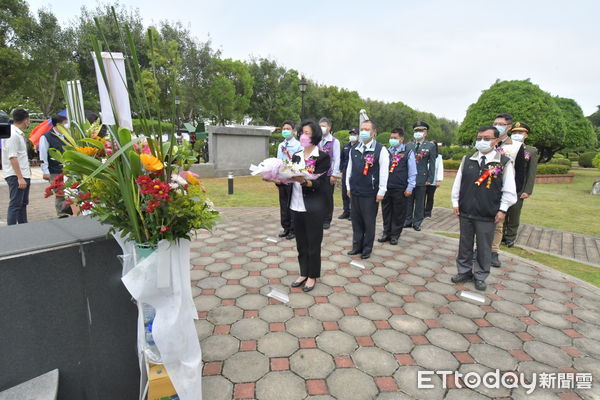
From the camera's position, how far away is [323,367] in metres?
2.61

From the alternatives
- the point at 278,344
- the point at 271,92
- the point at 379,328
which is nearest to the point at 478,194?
the point at 379,328

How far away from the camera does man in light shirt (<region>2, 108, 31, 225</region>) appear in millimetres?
5383

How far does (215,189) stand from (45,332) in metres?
9.73

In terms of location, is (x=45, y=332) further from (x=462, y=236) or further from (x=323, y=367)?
(x=462, y=236)

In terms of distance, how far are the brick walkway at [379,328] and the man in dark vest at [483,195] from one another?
1.73 ft

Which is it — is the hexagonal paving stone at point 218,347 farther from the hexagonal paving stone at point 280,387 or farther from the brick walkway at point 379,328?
the hexagonal paving stone at point 280,387

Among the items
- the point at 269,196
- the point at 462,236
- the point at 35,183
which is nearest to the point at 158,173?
the point at 462,236

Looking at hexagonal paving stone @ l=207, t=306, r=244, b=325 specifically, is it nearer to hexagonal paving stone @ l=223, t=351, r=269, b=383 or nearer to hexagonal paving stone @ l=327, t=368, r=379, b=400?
hexagonal paving stone @ l=223, t=351, r=269, b=383

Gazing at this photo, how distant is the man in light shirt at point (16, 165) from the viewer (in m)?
5.38

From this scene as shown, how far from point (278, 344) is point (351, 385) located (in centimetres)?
76

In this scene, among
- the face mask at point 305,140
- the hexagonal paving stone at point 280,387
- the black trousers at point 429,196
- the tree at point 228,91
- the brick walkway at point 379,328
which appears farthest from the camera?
the tree at point 228,91

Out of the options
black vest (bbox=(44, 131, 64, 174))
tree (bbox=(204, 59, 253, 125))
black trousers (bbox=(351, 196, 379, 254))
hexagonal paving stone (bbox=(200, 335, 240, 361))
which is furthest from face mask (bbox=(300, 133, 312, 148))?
tree (bbox=(204, 59, 253, 125))

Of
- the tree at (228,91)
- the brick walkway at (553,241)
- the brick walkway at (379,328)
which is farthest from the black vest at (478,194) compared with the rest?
the tree at (228,91)

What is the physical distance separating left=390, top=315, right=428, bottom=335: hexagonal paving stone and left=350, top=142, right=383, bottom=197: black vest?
2.05 meters
